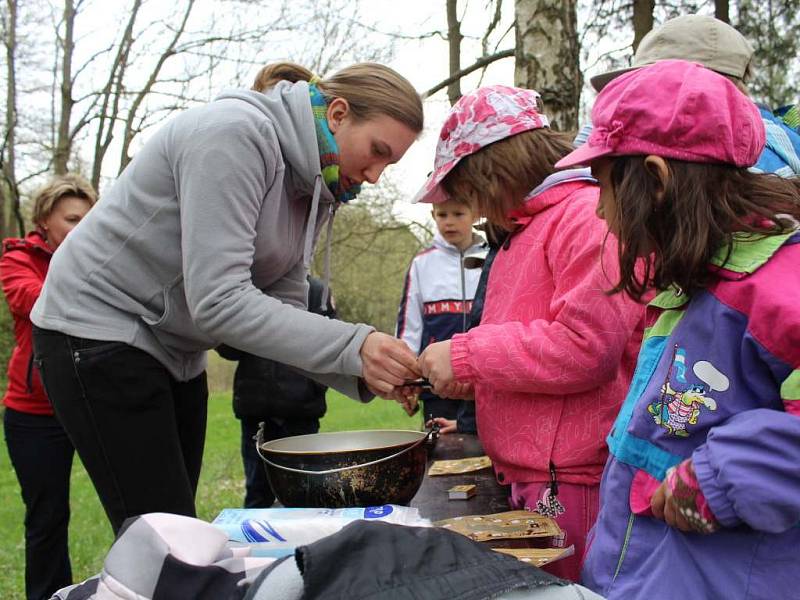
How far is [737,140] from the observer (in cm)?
121

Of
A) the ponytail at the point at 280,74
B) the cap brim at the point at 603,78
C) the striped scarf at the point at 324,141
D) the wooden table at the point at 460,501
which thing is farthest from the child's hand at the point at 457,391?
the cap brim at the point at 603,78

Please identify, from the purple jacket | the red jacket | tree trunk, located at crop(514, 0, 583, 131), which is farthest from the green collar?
the red jacket

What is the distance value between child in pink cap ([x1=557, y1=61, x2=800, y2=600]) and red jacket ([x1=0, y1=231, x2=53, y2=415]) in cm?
272

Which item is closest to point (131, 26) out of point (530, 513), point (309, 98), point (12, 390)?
point (12, 390)

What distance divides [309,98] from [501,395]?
2.90 ft

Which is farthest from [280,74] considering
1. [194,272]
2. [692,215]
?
[692,215]

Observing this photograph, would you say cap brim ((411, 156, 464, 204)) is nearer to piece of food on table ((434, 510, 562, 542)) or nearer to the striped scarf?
the striped scarf

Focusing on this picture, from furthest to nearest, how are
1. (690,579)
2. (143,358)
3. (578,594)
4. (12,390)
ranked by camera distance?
1. (12,390)
2. (143,358)
3. (690,579)
4. (578,594)

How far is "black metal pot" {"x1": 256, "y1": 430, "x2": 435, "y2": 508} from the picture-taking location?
Answer: 5.47ft

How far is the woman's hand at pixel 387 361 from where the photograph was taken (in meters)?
1.82

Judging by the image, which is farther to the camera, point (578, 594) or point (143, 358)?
point (143, 358)

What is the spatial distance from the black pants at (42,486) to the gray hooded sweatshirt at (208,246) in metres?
1.54

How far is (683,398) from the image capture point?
1.20 metres

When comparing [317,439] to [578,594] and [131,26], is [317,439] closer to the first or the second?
[578,594]
